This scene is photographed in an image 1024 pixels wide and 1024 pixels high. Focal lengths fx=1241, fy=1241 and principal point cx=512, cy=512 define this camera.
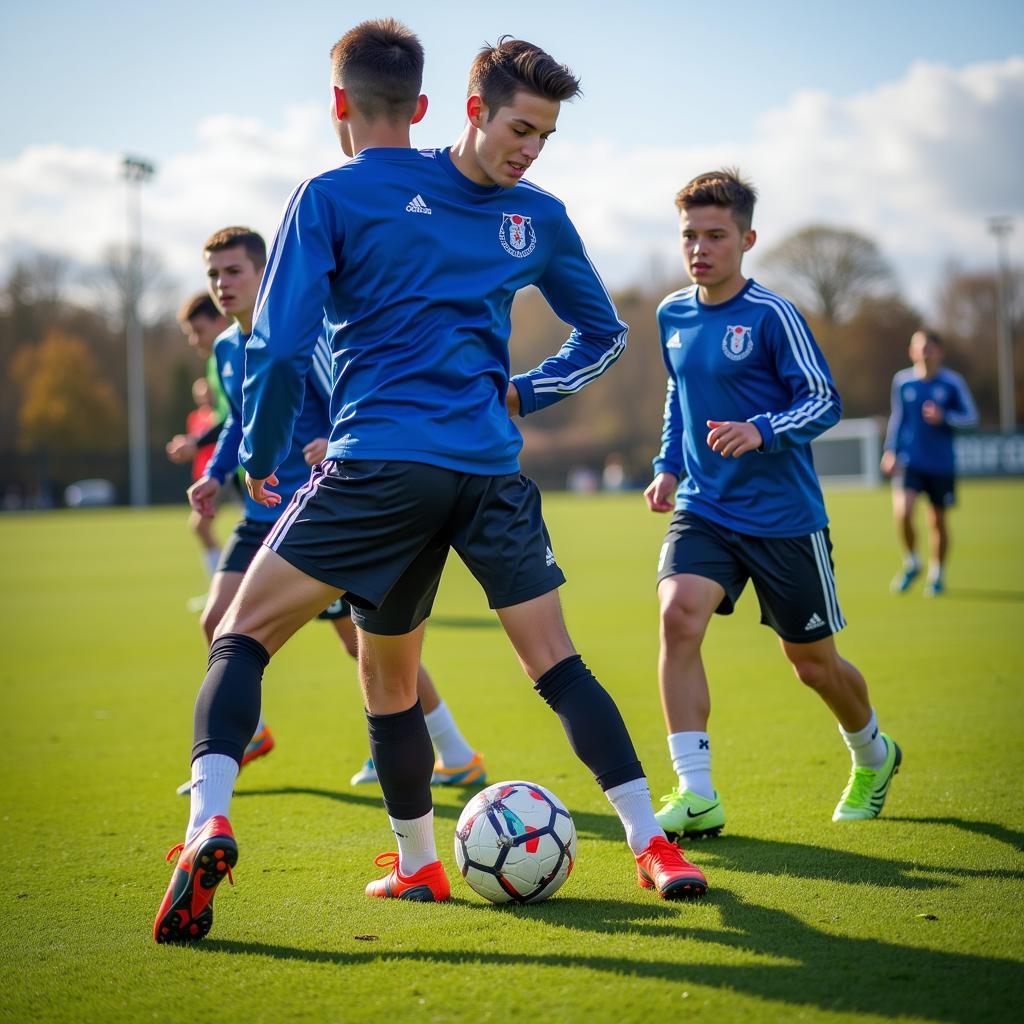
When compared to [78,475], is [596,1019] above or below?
below

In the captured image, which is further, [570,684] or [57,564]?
[57,564]

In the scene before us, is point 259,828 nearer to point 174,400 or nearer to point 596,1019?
point 596,1019

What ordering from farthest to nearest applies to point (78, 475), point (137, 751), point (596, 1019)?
1. point (78, 475)
2. point (137, 751)
3. point (596, 1019)

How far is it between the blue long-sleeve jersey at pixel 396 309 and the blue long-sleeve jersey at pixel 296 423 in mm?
2010

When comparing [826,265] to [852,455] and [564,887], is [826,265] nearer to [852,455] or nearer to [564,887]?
[852,455]

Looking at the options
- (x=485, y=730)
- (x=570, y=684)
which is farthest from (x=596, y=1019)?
(x=485, y=730)

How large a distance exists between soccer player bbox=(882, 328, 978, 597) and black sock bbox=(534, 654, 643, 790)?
1036 centimetres

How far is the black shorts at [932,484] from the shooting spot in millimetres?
13492

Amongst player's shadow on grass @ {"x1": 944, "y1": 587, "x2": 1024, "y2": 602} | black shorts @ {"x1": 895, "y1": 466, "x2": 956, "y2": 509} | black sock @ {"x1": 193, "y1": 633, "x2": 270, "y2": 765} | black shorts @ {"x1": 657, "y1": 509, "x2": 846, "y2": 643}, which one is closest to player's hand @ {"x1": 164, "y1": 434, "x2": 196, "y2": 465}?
black shorts @ {"x1": 657, "y1": 509, "x2": 846, "y2": 643}

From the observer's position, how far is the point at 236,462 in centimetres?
618

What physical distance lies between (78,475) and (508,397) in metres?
64.1

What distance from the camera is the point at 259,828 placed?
4941mm

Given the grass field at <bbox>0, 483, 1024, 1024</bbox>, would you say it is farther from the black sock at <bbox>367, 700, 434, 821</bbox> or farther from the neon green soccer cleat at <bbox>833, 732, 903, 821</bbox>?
the black sock at <bbox>367, 700, 434, 821</bbox>

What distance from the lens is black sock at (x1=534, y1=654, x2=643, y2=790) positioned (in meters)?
3.64
